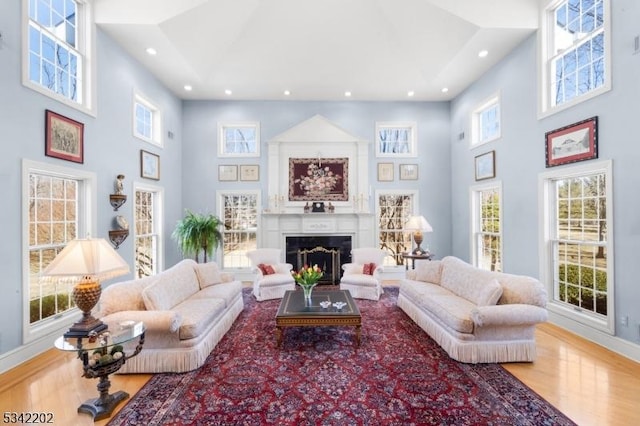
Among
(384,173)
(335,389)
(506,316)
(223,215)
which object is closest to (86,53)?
(223,215)

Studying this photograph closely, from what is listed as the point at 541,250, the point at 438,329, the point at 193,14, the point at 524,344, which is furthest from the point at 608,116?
the point at 193,14

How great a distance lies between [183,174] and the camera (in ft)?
22.5

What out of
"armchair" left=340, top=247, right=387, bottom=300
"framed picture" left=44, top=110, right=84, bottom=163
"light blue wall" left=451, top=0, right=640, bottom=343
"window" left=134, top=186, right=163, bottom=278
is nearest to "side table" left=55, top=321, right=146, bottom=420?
"framed picture" left=44, top=110, right=84, bottom=163

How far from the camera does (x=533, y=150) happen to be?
4.51 m

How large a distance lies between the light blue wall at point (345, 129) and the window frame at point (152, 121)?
37.7 inches

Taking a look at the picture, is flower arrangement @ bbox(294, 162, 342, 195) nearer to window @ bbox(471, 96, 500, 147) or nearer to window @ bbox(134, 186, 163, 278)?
window @ bbox(134, 186, 163, 278)

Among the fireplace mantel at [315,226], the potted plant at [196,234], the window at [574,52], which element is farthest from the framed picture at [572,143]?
the potted plant at [196,234]

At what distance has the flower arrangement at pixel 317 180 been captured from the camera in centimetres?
687

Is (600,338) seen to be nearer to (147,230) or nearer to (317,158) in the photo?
(317,158)

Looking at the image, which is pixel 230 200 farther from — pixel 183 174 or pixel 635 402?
pixel 635 402

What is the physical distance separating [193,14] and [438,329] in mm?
5672

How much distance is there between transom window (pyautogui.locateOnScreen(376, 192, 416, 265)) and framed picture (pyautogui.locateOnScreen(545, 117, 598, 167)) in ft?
10.2

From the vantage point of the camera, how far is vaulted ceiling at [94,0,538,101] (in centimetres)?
431

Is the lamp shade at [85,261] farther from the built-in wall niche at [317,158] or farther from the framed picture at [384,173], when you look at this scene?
the framed picture at [384,173]
